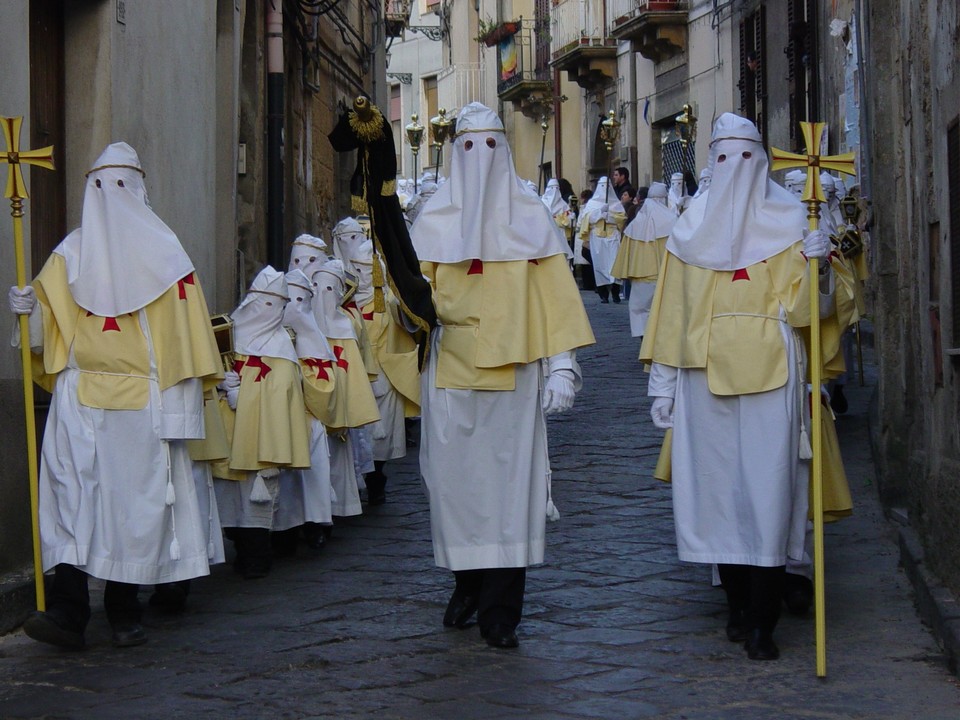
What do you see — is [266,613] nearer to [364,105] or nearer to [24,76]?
[364,105]

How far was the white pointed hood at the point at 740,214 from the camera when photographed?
6648 millimetres

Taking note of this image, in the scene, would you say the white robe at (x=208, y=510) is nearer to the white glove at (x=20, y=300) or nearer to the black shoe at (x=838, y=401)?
the white glove at (x=20, y=300)

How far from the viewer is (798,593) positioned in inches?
279

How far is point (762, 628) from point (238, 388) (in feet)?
10.6

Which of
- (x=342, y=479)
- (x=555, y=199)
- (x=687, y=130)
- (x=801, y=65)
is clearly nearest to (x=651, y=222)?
(x=801, y=65)

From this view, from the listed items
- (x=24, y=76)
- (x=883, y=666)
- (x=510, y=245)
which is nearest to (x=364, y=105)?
(x=510, y=245)

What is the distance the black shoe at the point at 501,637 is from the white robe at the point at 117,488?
4.09ft

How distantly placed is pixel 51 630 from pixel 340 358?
3384mm

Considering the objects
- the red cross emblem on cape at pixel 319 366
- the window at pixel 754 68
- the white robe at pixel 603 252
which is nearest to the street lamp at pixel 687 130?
the window at pixel 754 68

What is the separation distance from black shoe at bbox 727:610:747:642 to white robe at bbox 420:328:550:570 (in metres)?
0.82

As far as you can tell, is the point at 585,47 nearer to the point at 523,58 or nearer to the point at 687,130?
the point at 523,58

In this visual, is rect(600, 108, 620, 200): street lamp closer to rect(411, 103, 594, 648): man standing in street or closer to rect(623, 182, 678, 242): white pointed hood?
rect(623, 182, 678, 242): white pointed hood

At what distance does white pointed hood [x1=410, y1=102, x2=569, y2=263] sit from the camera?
22.2 feet

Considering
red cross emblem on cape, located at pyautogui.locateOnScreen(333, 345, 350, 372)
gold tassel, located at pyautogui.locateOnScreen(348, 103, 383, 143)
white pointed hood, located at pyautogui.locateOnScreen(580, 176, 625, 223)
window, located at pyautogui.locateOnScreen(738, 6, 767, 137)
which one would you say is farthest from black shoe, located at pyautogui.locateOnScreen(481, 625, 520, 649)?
white pointed hood, located at pyautogui.locateOnScreen(580, 176, 625, 223)
